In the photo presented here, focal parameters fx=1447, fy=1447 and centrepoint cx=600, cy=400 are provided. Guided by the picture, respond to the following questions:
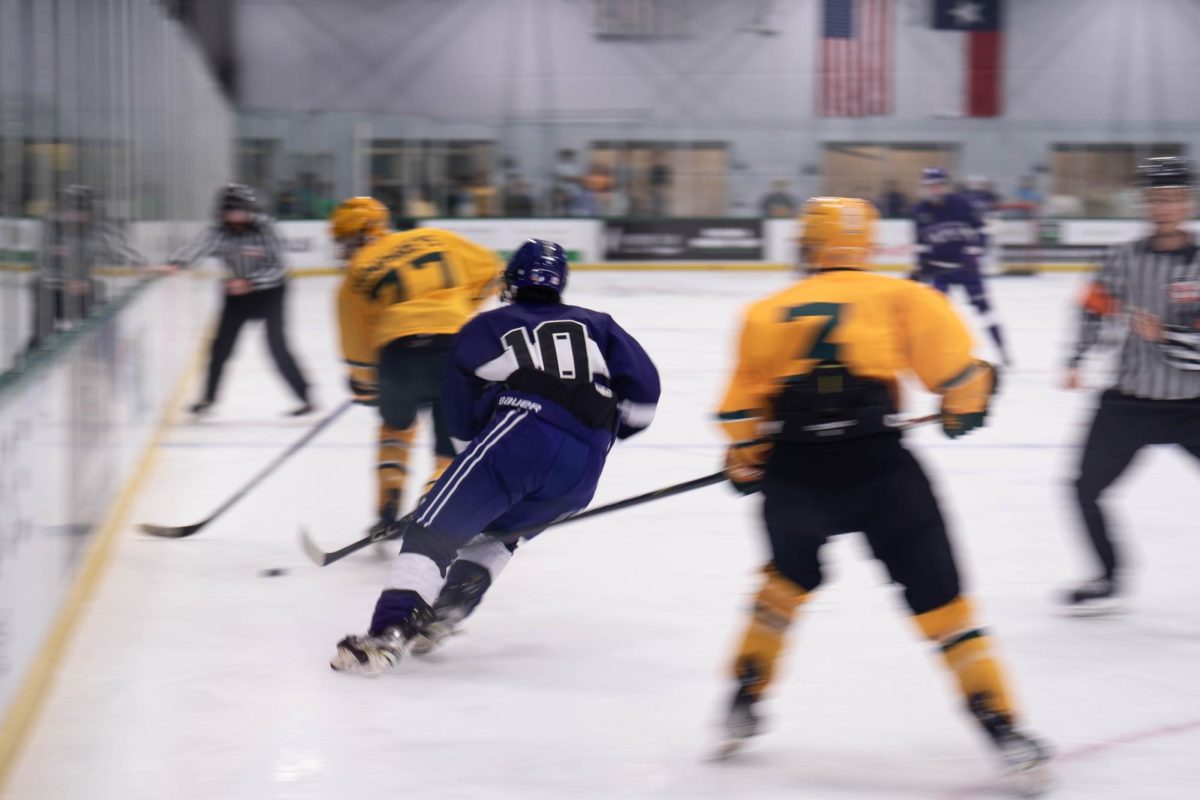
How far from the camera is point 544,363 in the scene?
11.1ft

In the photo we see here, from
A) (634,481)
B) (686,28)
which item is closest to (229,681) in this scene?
(634,481)

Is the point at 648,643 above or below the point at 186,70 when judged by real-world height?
below

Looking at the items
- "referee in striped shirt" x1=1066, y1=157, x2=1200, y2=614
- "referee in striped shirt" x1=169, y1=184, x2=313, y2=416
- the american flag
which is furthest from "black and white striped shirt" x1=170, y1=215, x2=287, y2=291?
the american flag

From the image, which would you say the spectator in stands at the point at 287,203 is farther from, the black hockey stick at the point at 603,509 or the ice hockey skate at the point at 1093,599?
the ice hockey skate at the point at 1093,599

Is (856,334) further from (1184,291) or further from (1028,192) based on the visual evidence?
(1028,192)

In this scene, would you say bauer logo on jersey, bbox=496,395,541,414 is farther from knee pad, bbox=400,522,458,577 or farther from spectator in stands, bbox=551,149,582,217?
spectator in stands, bbox=551,149,582,217

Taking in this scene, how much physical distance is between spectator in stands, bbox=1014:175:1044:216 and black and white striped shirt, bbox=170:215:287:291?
1420cm

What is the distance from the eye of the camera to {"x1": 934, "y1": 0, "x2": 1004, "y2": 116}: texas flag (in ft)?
73.4

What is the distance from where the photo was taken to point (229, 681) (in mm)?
3461

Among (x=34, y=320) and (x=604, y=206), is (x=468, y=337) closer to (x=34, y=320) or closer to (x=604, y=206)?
(x=34, y=320)

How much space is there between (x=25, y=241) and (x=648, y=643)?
72.4 inches

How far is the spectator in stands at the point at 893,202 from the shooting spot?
19.7 metres

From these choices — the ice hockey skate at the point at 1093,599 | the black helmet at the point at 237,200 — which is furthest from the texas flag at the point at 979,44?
the ice hockey skate at the point at 1093,599

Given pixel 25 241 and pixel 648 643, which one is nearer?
pixel 25 241
